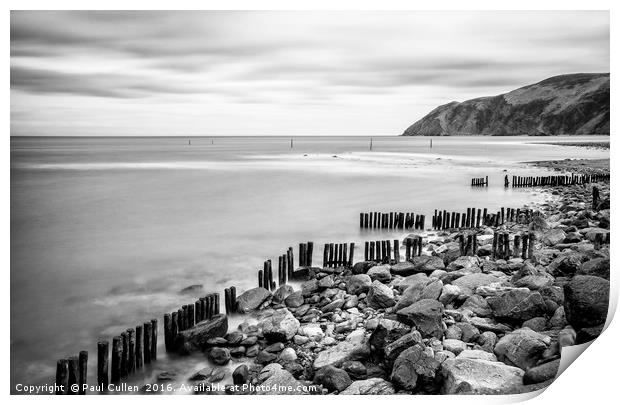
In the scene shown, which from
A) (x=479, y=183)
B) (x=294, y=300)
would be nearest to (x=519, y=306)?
(x=294, y=300)

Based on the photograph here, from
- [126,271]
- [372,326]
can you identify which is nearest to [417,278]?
[372,326]

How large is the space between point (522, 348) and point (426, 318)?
96cm

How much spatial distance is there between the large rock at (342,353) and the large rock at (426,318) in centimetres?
53

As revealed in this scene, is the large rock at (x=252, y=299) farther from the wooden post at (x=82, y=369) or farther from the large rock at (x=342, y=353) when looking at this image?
the wooden post at (x=82, y=369)

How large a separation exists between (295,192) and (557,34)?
41.3 ft

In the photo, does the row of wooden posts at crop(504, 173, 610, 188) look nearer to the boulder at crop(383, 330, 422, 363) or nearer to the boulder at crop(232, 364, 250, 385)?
the boulder at crop(383, 330, 422, 363)

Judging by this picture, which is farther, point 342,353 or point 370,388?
point 342,353

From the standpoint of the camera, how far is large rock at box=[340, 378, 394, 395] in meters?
4.52

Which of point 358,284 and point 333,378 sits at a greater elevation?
point 358,284

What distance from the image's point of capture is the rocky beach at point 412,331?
14.9ft

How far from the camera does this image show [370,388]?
14.9ft

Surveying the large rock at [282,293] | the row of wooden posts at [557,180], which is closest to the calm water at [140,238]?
the large rock at [282,293]

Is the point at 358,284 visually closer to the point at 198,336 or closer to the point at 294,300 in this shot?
the point at 294,300
